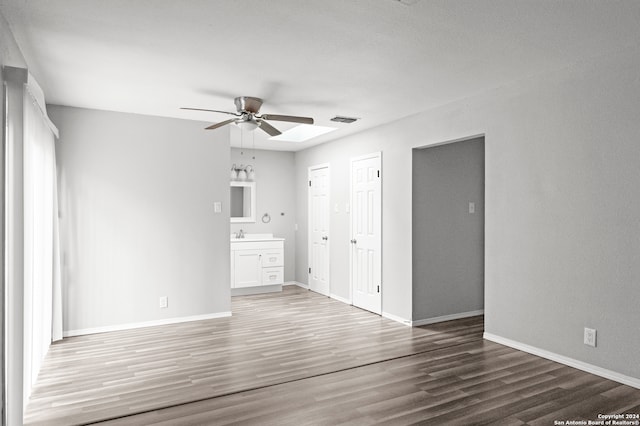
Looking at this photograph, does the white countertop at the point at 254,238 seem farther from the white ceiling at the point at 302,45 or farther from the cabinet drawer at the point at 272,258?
the white ceiling at the point at 302,45

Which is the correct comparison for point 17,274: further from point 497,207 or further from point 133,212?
point 497,207

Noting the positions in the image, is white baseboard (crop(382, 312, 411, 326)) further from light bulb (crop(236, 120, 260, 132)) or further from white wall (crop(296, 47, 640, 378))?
light bulb (crop(236, 120, 260, 132))

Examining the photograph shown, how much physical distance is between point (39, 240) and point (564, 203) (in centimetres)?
435

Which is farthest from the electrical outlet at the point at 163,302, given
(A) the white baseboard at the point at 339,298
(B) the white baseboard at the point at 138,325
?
(A) the white baseboard at the point at 339,298

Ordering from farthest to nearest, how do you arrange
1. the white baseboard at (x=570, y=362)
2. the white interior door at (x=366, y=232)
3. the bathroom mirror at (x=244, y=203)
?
1. the bathroom mirror at (x=244, y=203)
2. the white interior door at (x=366, y=232)
3. the white baseboard at (x=570, y=362)

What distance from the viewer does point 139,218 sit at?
5031mm

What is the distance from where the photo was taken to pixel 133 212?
500 cm

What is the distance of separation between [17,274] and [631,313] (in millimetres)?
4132

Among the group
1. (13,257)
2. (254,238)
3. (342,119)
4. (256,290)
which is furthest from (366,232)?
(13,257)

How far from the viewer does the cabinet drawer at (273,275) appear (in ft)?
23.2

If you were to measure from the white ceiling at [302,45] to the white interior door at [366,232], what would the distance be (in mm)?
1470

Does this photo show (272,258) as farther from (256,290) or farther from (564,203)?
(564,203)

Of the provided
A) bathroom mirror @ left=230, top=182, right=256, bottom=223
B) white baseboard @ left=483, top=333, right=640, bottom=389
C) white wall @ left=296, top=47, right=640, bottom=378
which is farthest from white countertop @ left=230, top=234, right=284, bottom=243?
white baseboard @ left=483, top=333, right=640, bottom=389

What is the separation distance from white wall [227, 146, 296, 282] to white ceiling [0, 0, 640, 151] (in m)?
3.23
